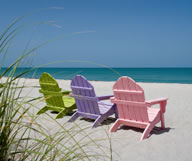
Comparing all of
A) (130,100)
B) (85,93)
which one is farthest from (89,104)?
(130,100)

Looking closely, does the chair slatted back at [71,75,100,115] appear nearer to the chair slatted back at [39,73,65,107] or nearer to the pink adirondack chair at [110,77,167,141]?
the pink adirondack chair at [110,77,167,141]

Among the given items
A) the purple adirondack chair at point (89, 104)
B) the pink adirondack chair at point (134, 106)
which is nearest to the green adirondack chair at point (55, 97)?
the purple adirondack chair at point (89, 104)

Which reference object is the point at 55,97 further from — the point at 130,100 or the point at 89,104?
the point at 130,100

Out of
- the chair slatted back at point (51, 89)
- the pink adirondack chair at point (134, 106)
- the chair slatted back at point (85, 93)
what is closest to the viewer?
the pink adirondack chair at point (134, 106)

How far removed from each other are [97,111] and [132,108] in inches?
37.3

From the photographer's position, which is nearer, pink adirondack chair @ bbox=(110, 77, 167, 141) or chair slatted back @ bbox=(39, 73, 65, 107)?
pink adirondack chair @ bbox=(110, 77, 167, 141)

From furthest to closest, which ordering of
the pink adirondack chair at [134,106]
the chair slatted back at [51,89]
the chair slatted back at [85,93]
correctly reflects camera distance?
the chair slatted back at [51,89]
the chair slatted back at [85,93]
the pink adirondack chair at [134,106]

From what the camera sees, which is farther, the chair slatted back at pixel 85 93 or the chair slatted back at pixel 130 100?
the chair slatted back at pixel 85 93

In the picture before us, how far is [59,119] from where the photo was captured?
600cm

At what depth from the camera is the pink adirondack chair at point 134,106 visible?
431cm

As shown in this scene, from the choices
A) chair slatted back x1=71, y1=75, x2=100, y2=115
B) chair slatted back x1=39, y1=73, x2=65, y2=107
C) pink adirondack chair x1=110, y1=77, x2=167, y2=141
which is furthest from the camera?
chair slatted back x1=39, y1=73, x2=65, y2=107

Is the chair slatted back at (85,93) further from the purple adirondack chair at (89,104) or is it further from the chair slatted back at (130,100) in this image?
the chair slatted back at (130,100)

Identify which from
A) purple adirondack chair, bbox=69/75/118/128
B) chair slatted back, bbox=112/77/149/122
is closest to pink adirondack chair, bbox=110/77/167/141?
chair slatted back, bbox=112/77/149/122

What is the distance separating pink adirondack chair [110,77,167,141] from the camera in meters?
4.31
